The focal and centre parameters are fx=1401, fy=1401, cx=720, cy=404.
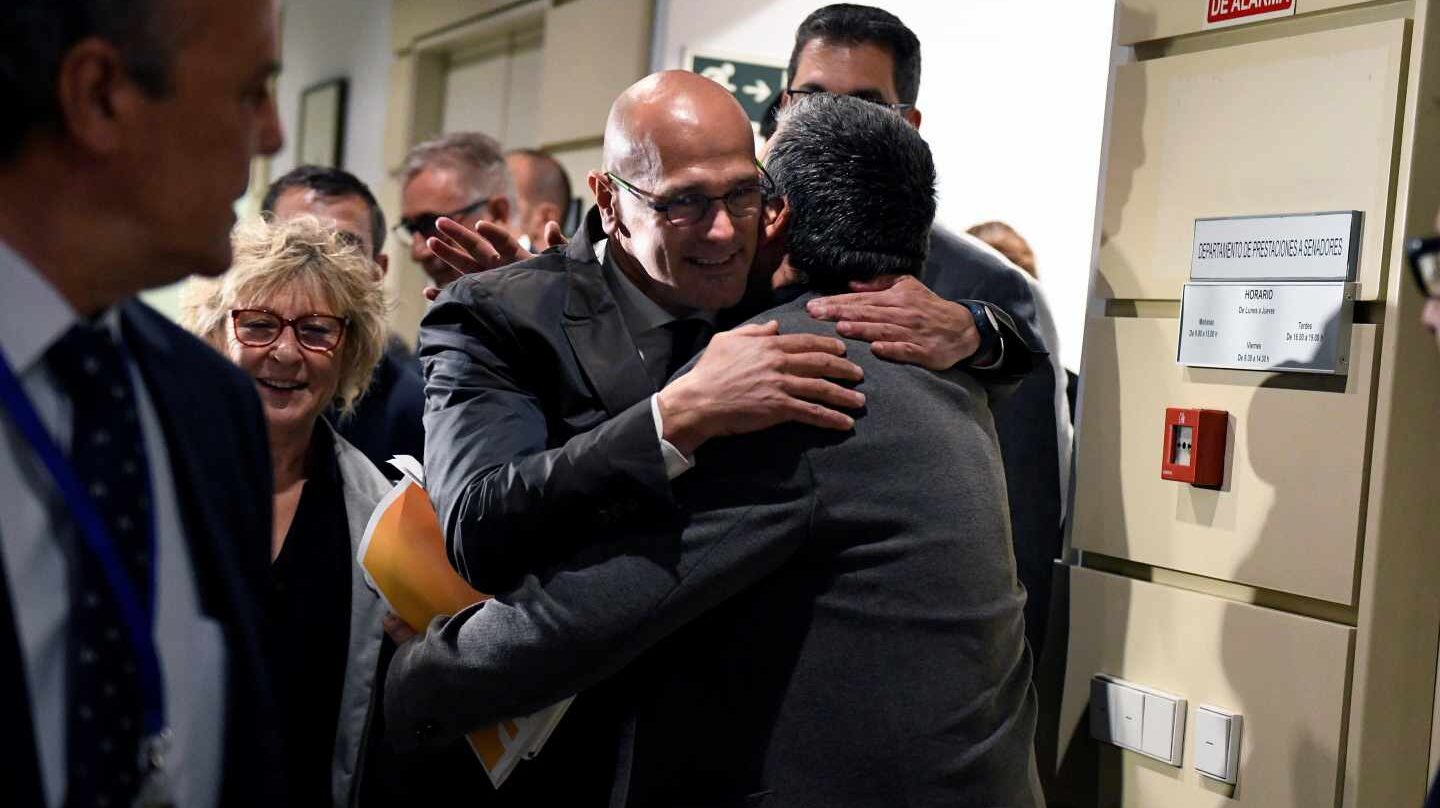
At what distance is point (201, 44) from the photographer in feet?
3.36

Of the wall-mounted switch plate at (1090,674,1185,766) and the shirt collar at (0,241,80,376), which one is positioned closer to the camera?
the shirt collar at (0,241,80,376)

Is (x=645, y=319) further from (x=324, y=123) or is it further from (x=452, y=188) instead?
(x=324, y=123)

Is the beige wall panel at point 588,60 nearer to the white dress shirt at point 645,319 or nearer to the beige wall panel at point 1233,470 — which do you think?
the beige wall panel at point 1233,470

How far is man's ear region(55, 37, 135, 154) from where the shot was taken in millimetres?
956

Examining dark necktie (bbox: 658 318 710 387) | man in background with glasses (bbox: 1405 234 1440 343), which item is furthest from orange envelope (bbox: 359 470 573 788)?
man in background with glasses (bbox: 1405 234 1440 343)

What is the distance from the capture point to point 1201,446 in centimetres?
220

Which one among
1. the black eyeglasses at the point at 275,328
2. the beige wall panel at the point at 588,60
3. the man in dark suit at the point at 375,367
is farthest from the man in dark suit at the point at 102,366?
the beige wall panel at the point at 588,60

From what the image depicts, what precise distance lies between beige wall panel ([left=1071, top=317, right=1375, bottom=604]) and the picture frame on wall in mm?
5940

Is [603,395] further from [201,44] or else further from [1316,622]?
[1316,622]

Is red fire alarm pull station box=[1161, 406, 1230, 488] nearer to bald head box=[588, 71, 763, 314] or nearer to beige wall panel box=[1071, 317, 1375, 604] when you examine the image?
beige wall panel box=[1071, 317, 1375, 604]

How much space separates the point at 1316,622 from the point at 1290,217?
1.97ft

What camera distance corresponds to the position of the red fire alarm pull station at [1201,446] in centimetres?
219

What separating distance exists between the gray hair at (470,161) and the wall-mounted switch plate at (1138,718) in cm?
195

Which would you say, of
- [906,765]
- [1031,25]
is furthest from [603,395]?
[1031,25]
